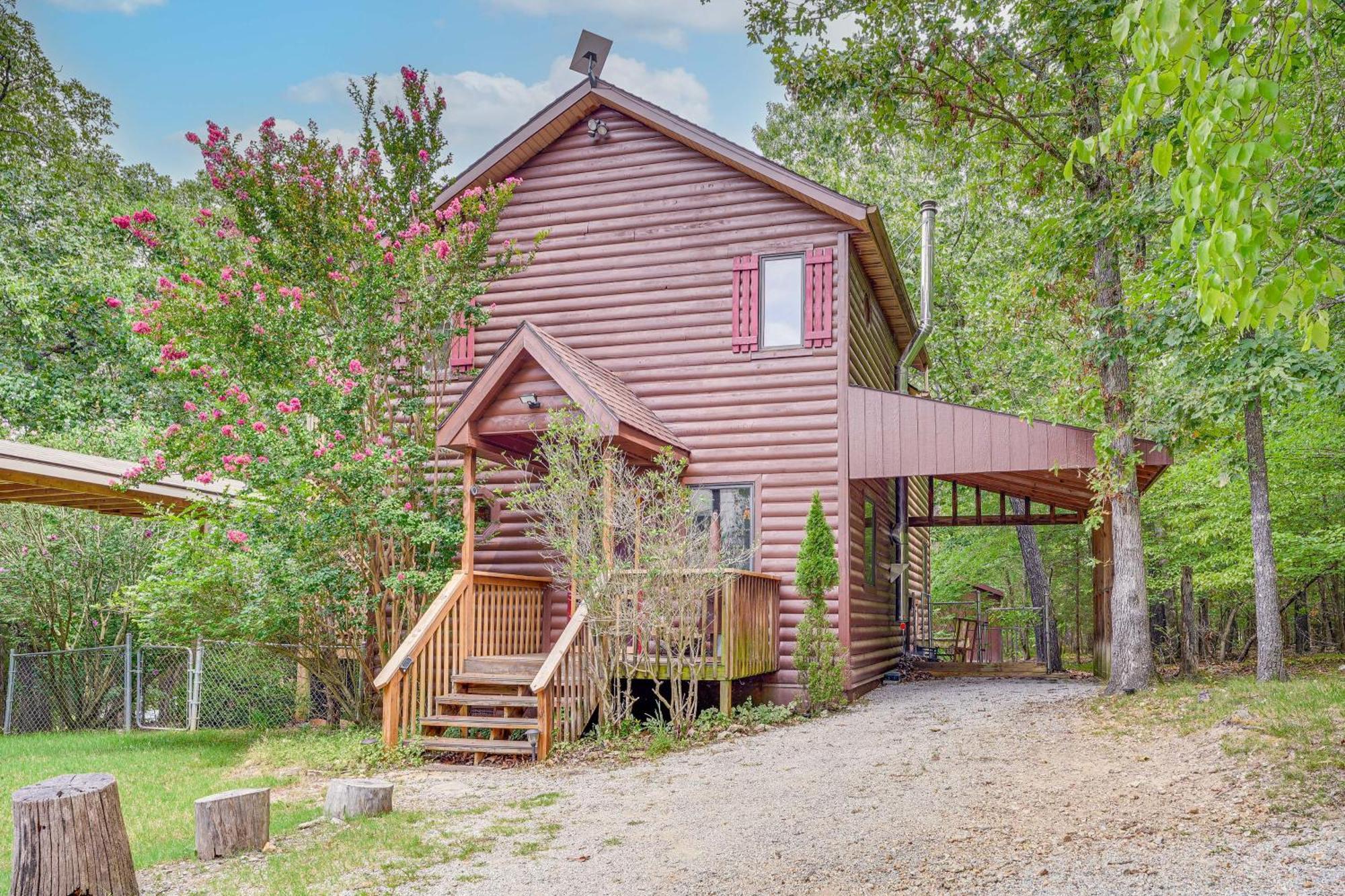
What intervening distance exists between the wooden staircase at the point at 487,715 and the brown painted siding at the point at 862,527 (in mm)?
4287

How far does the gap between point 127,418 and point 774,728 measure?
1442 cm

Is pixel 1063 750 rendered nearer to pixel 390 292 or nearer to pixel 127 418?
pixel 390 292

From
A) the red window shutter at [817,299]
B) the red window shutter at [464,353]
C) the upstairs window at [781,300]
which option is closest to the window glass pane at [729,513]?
the upstairs window at [781,300]

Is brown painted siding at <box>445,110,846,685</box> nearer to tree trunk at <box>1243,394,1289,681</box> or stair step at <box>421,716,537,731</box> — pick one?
stair step at <box>421,716,537,731</box>

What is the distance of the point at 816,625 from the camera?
35.2 ft

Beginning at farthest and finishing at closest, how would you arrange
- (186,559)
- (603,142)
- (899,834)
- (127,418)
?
(127,418)
(603,142)
(186,559)
(899,834)

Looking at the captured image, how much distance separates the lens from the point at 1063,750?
7.82 metres

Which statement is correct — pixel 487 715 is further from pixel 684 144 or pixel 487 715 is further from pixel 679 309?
pixel 684 144

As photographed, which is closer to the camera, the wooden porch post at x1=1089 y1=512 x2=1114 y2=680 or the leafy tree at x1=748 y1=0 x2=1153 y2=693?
the leafy tree at x1=748 y1=0 x2=1153 y2=693

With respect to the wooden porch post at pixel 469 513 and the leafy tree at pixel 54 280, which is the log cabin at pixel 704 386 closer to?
the wooden porch post at pixel 469 513

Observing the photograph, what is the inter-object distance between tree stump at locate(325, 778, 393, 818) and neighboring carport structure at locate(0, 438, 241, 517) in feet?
17.4

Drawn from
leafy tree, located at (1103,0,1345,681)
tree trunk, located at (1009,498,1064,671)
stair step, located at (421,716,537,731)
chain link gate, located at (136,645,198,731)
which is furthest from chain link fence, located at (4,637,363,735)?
tree trunk, located at (1009,498,1064,671)

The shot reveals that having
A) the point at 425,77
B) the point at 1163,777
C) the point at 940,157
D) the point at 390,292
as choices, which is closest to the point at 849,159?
the point at 940,157

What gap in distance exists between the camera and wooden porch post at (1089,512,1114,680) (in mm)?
13062
